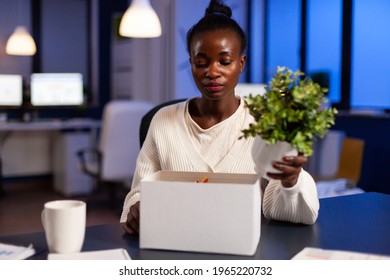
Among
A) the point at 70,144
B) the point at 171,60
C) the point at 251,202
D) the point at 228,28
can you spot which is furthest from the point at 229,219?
the point at 70,144

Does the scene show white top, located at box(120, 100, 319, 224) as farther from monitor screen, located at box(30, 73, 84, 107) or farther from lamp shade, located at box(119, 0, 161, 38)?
monitor screen, located at box(30, 73, 84, 107)

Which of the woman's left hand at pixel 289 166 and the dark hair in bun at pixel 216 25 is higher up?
the dark hair in bun at pixel 216 25

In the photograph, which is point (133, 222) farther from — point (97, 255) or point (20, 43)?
point (20, 43)

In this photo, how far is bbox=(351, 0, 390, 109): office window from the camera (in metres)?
3.41

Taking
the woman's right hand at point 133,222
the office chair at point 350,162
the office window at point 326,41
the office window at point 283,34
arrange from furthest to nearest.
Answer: the office window at point 283,34 < the office window at point 326,41 < the office chair at point 350,162 < the woman's right hand at point 133,222

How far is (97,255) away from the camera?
80cm

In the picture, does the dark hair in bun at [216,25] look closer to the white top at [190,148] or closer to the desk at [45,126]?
the white top at [190,148]

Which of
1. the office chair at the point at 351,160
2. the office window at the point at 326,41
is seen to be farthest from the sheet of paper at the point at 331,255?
the office window at the point at 326,41

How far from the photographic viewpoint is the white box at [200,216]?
755 millimetres

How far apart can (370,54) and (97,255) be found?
3127 mm

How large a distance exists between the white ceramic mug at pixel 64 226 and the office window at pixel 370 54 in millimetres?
3046

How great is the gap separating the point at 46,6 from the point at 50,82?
0.76 m

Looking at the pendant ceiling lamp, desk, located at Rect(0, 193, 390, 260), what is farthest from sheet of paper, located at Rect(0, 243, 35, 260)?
the pendant ceiling lamp

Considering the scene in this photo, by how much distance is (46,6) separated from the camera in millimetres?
4805
